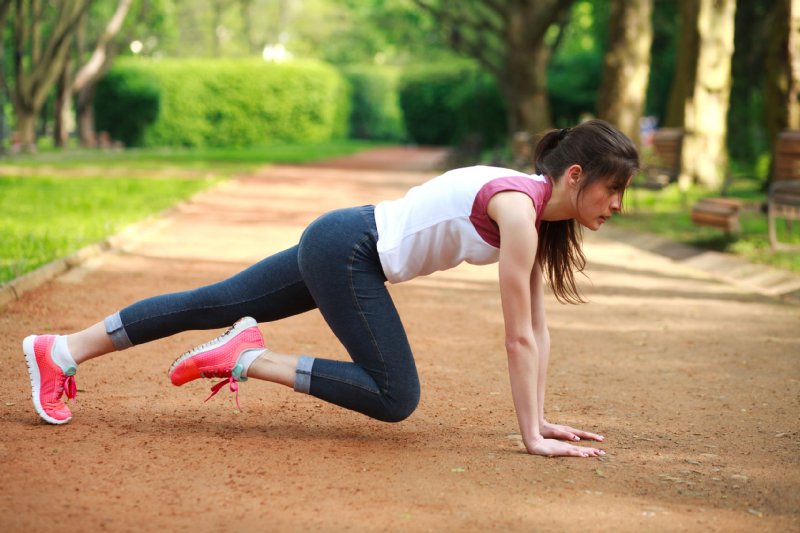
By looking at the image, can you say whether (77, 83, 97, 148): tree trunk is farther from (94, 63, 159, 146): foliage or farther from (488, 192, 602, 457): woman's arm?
(488, 192, 602, 457): woman's arm

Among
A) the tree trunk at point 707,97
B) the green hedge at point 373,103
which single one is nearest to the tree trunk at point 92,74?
the green hedge at point 373,103

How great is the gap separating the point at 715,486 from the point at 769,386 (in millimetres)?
2002

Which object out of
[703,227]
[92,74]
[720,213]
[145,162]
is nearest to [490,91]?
[92,74]

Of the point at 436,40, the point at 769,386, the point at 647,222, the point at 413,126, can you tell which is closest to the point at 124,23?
the point at 436,40

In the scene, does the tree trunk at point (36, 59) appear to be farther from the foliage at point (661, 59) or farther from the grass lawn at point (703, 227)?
the grass lawn at point (703, 227)

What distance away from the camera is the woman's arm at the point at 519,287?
13.0 feet

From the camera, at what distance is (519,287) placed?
3.98m

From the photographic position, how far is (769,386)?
5.92m

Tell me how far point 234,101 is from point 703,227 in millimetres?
30169

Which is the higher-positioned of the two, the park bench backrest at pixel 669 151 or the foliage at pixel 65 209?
the park bench backrest at pixel 669 151

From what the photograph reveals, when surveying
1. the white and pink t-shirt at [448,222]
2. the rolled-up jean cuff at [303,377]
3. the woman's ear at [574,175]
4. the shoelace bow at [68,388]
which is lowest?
the shoelace bow at [68,388]

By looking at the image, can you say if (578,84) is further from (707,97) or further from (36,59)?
(36,59)

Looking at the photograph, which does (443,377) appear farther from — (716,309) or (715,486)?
(716,309)

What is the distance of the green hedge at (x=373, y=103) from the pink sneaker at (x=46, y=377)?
165 feet
